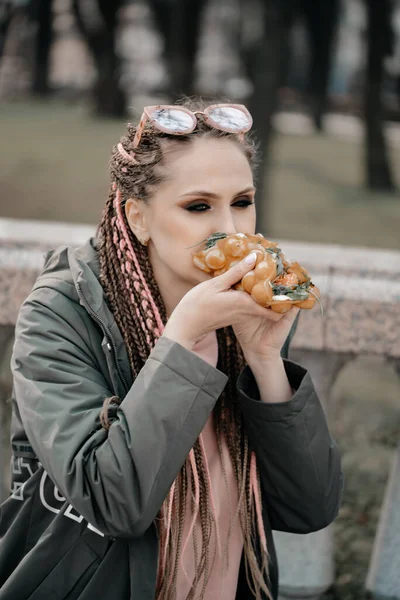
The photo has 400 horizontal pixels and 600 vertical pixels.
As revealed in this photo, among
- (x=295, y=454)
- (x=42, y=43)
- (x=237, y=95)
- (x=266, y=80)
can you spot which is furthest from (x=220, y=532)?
(x=42, y=43)

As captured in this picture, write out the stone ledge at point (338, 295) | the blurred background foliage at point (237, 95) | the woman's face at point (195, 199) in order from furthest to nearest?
the blurred background foliage at point (237, 95), the stone ledge at point (338, 295), the woman's face at point (195, 199)

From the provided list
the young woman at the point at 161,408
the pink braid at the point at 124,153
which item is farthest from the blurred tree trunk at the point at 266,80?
the young woman at the point at 161,408

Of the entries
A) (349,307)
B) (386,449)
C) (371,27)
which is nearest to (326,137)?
(371,27)

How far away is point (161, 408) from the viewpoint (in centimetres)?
200

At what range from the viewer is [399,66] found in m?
19.0

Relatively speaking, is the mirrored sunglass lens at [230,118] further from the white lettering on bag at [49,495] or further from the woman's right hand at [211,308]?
the white lettering on bag at [49,495]

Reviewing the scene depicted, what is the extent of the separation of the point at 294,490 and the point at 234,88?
2406 cm

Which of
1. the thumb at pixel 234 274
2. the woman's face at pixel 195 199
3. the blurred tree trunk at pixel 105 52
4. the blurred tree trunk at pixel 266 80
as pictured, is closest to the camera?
the thumb at pixel 234 274

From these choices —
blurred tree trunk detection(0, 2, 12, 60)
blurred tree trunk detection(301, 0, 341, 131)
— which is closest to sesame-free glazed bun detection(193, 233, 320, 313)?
blurred tree trunk detection(0, 2, 12, 60)

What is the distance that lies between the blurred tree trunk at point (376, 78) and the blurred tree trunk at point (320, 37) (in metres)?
3.93

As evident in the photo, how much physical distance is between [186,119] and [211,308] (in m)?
0.52

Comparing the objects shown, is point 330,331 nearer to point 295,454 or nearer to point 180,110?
point 295,454

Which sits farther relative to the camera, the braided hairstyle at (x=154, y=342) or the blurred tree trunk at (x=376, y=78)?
the blurred tree trunk at (x=376, y=78)

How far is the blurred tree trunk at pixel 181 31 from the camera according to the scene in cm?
1748
